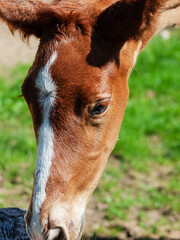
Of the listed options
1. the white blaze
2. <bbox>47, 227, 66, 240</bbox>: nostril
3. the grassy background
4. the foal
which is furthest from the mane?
<bbox>47, 227, 66, 240</bbox>: nostril

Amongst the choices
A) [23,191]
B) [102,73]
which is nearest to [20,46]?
[23,191]

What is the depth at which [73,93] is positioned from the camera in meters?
2.60

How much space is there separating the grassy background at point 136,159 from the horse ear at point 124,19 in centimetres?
80

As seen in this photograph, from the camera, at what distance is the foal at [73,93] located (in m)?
2.52

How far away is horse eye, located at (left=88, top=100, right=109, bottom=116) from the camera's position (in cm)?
265

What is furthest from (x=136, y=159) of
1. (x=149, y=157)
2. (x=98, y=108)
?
(x=98, y=108)

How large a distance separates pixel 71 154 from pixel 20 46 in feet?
17.6

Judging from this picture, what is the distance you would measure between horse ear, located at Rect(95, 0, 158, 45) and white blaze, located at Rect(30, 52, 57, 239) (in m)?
0.44

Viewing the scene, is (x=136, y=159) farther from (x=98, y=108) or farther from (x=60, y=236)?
(x=60, y=236)

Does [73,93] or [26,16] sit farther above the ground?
[26,16]

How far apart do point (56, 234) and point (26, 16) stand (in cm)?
159

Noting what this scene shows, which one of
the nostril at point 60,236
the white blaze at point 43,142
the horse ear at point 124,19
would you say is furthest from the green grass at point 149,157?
the nostril at point 60,236

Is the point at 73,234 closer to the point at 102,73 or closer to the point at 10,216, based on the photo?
the point at 10,216

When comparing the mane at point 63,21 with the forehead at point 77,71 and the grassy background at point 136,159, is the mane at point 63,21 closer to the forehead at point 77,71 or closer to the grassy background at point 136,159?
the forehead at point 77,71
